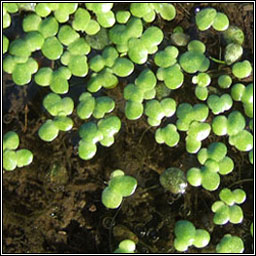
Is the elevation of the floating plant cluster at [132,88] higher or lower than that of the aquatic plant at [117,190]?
higher

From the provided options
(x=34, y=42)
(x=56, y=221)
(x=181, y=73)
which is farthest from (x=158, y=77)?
(x=56, y=221)

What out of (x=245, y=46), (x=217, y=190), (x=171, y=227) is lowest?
(x=171, y=227)

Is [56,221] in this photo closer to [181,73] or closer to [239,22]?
[181,73]

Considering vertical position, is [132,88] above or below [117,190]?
above

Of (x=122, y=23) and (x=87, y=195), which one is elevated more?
(x=122, y=23)

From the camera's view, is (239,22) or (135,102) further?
(239,22)

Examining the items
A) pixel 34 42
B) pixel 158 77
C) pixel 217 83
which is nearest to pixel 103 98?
pixel 158 77

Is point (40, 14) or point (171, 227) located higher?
point (40, 14)

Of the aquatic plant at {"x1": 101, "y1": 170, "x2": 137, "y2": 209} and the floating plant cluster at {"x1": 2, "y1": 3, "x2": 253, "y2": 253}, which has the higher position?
the floating plant cluster at {"x1": 2, "y1": 3, "x2": 253, "y2": 253}

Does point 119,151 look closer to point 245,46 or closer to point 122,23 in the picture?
point 122,23
